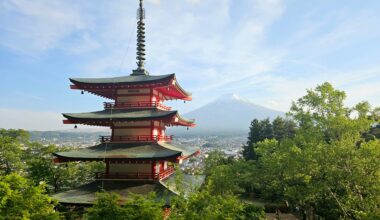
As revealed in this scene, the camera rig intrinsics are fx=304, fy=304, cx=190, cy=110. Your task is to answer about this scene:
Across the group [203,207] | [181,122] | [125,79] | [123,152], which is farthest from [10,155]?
[203,207]

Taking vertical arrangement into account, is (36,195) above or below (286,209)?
above

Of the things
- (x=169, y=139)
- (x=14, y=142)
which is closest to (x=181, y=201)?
(x=169, y=139)

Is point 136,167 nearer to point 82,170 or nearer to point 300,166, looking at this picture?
point 300,166

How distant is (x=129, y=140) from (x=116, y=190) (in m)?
3.37

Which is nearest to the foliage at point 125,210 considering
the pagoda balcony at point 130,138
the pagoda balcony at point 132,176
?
the pagoda balcony at point 132,176

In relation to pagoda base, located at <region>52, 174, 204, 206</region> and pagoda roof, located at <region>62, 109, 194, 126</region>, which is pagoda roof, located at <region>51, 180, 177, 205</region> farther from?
pagoda roof, located at <region>62, 109, 194, 126</region>

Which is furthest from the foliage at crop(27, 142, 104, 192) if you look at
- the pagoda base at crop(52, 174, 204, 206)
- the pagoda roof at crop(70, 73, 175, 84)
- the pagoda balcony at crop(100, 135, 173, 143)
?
the pagoda roof at crop(70, 73, 175, 84)

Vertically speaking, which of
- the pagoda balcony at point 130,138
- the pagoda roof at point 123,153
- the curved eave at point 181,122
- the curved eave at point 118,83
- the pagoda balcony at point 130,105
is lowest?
the pagoda roof at point 123,153

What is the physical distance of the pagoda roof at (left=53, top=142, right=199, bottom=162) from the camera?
16.8 metres

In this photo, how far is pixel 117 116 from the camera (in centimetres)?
1864

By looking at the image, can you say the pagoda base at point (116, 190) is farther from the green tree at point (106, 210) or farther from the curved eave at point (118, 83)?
the curved eave at point (118, 83)

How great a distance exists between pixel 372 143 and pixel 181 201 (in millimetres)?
11468

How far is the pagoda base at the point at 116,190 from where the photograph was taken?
1598 cm

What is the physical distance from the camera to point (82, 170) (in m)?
29.8
